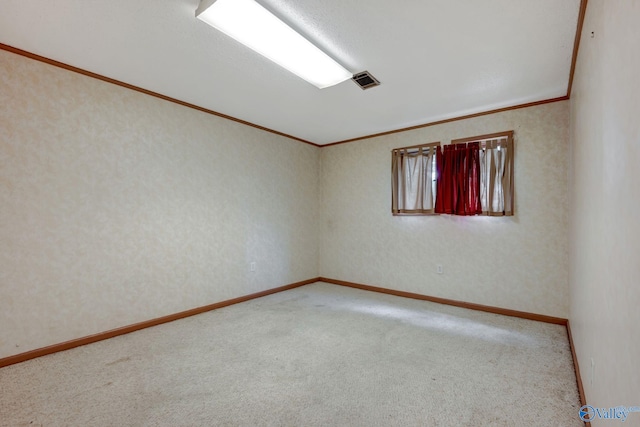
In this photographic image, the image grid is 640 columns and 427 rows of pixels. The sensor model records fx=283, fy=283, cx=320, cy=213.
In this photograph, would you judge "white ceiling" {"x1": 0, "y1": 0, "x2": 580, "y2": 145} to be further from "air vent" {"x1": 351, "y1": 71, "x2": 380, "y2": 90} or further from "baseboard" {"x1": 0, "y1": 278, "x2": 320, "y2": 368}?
"baseboard" {"x1": 0, "y1": 278, "x2": 320, "y2": 368}

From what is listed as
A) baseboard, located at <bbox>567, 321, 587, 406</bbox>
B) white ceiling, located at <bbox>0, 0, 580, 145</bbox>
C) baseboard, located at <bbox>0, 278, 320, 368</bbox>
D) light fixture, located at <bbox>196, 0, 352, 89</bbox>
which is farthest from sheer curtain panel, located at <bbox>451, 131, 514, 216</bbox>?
baseboard, located at <bbox>0, 278, 320, 368</bbox>

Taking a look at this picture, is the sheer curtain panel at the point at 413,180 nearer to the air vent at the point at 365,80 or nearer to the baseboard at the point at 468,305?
the baseboard at the point at 468,305

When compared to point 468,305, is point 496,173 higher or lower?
higher

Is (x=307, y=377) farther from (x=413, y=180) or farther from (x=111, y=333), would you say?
(x=413, y=180)

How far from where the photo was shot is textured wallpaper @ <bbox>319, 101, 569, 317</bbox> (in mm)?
3150

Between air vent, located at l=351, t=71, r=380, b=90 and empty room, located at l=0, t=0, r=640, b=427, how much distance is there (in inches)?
3.1

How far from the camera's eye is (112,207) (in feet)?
9.16

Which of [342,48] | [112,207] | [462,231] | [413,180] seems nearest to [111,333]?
[112,207]

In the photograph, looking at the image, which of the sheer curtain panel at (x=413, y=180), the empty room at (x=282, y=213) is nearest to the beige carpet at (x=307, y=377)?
the empty room at (x=282, y=213)

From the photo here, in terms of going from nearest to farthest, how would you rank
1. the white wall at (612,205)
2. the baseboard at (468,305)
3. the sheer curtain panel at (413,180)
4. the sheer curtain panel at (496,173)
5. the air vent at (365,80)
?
the white wall at (612,205)
the air vent at (365,80)
the baseboard at (468,305)
the sheer curtain panel at (496,173)
the sheer curtain panel at (413,180)

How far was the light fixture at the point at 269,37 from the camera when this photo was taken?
179cm

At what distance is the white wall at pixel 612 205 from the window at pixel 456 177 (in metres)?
1.73

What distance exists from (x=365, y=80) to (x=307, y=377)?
103 inches

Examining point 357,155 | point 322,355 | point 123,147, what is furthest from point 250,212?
point 322,355
